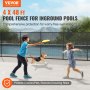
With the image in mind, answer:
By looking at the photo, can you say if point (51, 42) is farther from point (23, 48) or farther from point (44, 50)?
point (23, 48)

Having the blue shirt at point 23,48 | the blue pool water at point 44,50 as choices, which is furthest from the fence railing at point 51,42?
the blue shirt at point 23,48

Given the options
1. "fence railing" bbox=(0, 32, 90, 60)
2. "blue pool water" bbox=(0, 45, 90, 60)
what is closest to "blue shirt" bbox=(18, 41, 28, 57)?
"fence railing" bbox=(0, 32, 90, 60)

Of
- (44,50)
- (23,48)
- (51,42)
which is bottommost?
(44,50)

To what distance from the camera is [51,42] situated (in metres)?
26.8

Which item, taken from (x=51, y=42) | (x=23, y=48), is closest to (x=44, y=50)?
(x=51, y=42)

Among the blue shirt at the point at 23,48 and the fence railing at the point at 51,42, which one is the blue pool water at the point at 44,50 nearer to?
the fence railing at the point at 51,42

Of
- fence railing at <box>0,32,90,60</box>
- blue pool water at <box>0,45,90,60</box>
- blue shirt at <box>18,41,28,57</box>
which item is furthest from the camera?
blue pool water at <box>0,45,90,60</box>

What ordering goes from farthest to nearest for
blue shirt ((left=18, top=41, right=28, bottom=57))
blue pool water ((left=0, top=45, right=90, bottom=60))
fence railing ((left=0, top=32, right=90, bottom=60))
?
blue pool water ((left=0, top=45, right=90, bottom=60)) → fence railing ((left=0, top=32, right=90, bottom=60)) → blue shirt ((left=18, top=41, right=28, bottom=57))

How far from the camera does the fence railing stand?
79.8 ft

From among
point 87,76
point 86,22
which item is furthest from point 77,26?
point 87,76

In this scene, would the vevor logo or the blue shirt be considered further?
the vevor logo

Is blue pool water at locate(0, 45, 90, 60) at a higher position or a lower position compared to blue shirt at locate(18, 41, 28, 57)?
Result: lower

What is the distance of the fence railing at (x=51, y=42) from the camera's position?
79.8 ft

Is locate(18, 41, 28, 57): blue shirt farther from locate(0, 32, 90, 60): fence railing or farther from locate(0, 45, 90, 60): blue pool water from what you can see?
locate(0, 45, 90, 60): blue pool water
